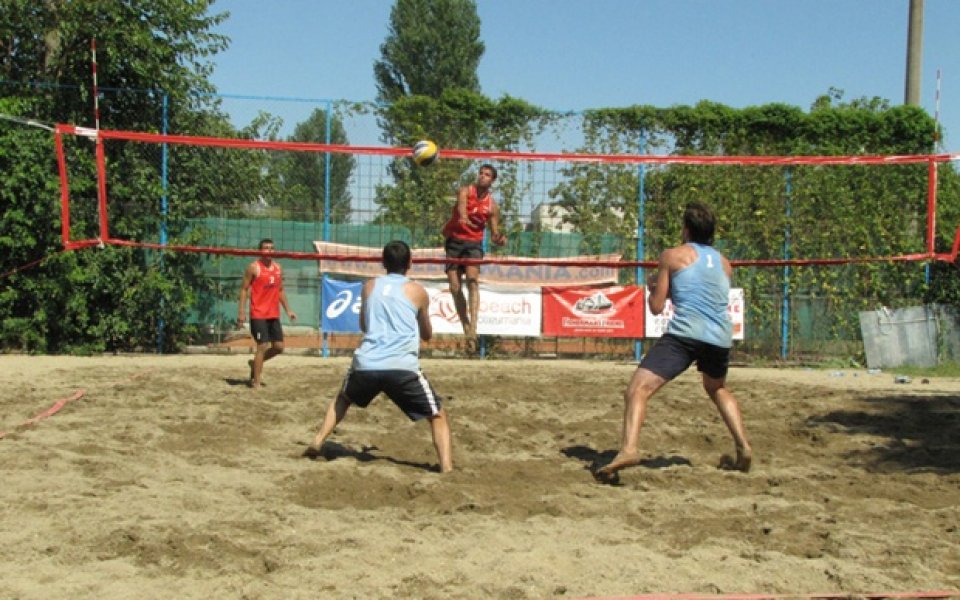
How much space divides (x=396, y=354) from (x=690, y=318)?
6.11ft

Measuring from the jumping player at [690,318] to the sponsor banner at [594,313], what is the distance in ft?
28.9

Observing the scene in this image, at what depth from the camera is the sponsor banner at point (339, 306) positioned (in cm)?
1477

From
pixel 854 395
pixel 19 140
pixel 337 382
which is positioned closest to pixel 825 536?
pixel 854 395

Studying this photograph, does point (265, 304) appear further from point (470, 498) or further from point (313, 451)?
point (470, 498)

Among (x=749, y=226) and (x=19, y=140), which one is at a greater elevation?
(x=19, y=140)

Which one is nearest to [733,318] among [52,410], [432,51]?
[52,410]

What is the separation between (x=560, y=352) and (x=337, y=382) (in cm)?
614

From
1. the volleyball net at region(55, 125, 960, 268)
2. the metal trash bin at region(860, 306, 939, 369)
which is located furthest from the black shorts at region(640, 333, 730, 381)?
the metal trash bin at region(860, 306, 939, 369)

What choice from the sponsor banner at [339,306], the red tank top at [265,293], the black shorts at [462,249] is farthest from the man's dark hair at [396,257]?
the sponsor banner at [339,306]

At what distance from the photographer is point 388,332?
6.28 metres

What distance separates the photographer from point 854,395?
9602mm

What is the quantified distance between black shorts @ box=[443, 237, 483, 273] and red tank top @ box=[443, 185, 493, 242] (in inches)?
1.7

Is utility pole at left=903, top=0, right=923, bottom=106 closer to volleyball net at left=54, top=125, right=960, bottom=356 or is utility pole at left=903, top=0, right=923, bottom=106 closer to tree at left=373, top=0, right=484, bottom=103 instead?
volleyball net at left=54, top=125, right=960, bottom=356

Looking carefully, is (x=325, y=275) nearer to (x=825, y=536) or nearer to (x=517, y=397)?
(x=517, y=397)
